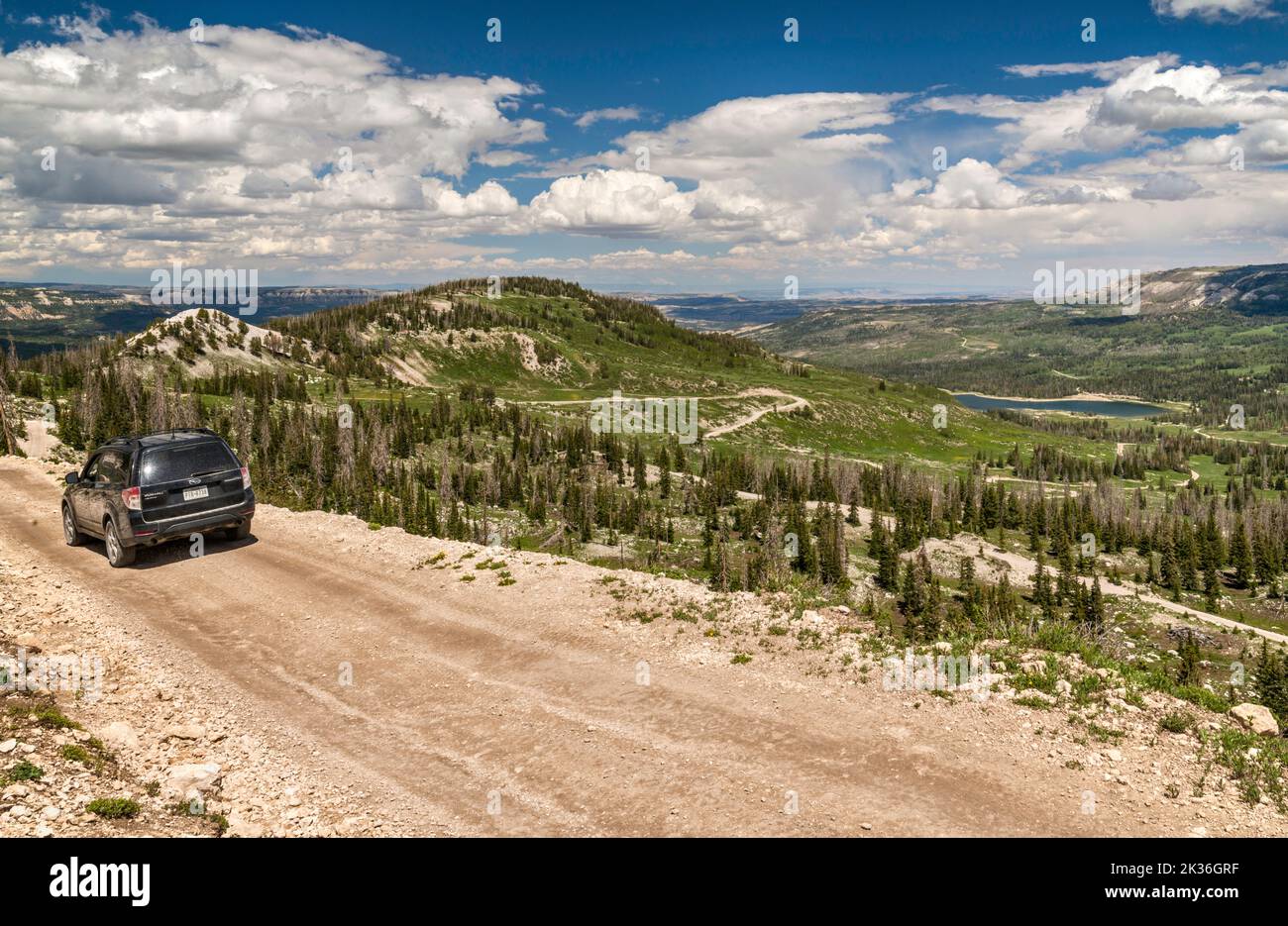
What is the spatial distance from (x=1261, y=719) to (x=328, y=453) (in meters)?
134

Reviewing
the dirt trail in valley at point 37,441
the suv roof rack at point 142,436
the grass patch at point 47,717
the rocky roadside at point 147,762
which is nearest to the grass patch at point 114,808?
the rocky roadside at point 147,762

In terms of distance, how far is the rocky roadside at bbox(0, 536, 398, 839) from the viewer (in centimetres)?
1117

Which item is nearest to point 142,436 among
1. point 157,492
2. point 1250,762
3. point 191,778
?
point 157,492

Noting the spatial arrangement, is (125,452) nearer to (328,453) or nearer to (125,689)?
(125,689)

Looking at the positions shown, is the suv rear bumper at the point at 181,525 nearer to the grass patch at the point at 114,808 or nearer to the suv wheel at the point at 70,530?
the suv wheel at the point at 70,530

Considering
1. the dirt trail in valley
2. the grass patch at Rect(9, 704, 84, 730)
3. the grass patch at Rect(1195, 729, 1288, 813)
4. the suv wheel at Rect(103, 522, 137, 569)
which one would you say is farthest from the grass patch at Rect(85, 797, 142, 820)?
the dirt trail in valley

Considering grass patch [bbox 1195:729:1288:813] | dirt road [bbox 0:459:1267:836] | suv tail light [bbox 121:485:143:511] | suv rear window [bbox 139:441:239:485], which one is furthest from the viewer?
suv rear window [bbox 139:441:239:485]

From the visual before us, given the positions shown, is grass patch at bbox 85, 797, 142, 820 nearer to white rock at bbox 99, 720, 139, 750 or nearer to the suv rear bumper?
white rock at bbox 99, 720, 139, 750

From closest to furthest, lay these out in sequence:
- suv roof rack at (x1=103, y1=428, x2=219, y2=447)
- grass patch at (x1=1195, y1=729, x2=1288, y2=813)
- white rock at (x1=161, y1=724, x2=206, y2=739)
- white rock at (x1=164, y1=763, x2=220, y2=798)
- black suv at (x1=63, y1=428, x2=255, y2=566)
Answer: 1. grass patch at (x1=1195, y1=729, x2=1288, y2=813)
2. white rock at (x1=164, y1=763, x2=220, y2=798)
3. white rock at (x1=161, y1=724, x2=206, y2=739)
4. black suv at (x1=63, y1=428, x2=255, y2=566)
5. suv roof rack at (x1=103, y1=428, x2=219, y2=447)

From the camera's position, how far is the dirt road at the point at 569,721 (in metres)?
11.8

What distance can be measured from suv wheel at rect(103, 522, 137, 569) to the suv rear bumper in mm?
318

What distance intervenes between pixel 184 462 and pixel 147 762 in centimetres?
1533

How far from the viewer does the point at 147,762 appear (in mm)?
13250
